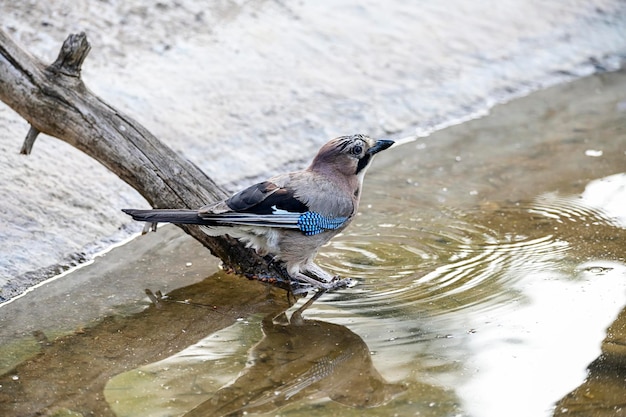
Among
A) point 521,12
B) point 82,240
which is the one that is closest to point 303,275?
point 82,240

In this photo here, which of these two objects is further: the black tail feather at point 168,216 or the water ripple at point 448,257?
the water ripple at point 448,257

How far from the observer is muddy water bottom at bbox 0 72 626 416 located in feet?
14.8

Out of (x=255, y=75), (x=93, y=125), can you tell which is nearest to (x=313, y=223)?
(x=93, y=125)

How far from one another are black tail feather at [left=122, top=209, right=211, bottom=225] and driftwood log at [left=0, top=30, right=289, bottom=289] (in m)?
0.42

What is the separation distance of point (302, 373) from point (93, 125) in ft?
7.01

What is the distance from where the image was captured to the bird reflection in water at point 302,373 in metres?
4.46

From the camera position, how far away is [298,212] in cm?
564

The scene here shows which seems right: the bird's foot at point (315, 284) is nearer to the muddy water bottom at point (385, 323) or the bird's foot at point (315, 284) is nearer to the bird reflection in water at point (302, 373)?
the muddy water bottom at point (385, 323)

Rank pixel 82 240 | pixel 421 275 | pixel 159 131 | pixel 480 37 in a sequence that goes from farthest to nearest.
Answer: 1. pixel 480 37
2. pixel 159 131
3. pixel 82 240
4. pixel 421 275

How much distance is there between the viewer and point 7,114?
7.71 meters

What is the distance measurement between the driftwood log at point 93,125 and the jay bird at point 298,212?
242 millimetres

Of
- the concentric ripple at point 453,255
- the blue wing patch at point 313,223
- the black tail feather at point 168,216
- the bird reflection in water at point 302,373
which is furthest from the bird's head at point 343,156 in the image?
the bird reflection in water at point 302,373

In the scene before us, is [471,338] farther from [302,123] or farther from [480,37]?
[480,37]

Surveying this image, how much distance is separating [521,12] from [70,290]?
7618 millimetres
